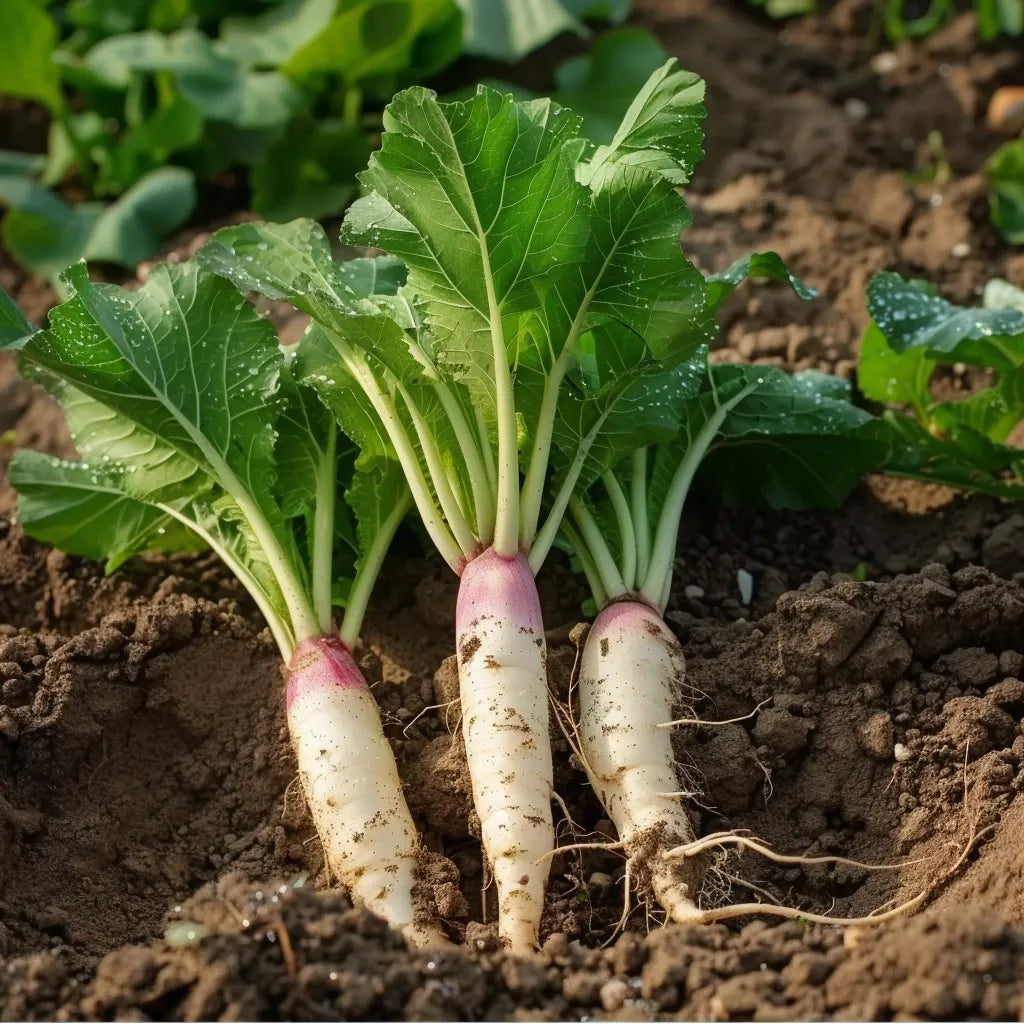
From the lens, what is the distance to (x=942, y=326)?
10.4 ft

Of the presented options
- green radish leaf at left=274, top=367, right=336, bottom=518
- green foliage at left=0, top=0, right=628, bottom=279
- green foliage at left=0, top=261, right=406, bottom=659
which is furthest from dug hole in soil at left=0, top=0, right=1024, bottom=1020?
green foliage at left=0, top=0, right=628, bottom=279

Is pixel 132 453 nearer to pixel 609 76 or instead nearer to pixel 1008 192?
pixel 609 76

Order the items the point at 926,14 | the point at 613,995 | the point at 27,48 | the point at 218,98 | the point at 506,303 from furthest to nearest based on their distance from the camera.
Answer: the point at 926,14 < the point at 27,48 < the point at 218,98 < the point at 506,303 < the point at 613,995

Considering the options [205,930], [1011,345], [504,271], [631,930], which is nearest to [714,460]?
[1011,345]

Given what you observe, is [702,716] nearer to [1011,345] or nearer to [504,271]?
[504,271]

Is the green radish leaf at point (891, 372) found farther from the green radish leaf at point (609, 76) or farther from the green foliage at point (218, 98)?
the green foliage at point (218, 98)

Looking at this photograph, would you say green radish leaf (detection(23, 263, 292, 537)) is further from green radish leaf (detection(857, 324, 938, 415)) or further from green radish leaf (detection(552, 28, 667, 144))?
green radish leaf (detection(552, 28, 667, 144))

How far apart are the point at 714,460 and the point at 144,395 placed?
4.72 ft

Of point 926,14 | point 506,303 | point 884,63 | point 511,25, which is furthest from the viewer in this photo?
point 926,14

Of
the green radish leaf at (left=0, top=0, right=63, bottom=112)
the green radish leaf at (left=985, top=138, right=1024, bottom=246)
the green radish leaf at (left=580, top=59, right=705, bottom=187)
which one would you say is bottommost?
the green radish leaf at (left=580, top=59, right=705, bottom=187)

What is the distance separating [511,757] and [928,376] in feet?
5.50

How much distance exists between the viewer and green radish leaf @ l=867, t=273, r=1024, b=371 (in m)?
3.12

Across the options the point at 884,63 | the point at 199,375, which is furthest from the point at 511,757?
the point at 884,63

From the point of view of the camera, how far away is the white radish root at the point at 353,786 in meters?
2.57
